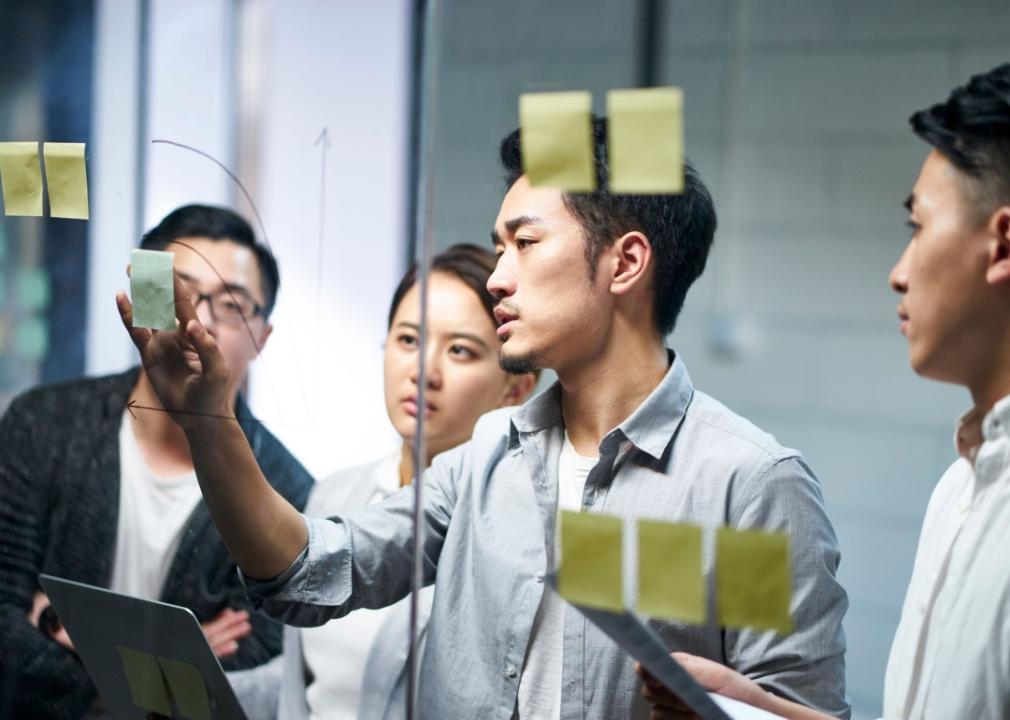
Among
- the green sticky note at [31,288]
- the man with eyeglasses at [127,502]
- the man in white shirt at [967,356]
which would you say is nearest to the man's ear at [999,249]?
the man in white shirt at [967,356]

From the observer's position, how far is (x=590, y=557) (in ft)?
2.87

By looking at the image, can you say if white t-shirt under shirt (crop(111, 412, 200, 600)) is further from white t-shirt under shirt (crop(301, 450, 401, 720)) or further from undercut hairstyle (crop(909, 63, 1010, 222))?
undercut hairstyle (crop(909, 63, 1010, 222))

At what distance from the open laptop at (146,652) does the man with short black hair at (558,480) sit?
0.10m

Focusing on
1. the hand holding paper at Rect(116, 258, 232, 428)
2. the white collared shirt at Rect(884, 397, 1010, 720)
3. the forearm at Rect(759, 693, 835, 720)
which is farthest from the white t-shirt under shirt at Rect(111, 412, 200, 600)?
the white collared shirt at Rect(884, 397, 1010, 720)

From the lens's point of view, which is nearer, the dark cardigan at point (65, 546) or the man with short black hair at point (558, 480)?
the man with short black hair at point (558, 480)

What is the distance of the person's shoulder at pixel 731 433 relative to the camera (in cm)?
101

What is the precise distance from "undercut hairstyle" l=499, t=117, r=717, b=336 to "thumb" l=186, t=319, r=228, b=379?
13.3 inches

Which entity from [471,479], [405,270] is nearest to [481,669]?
[471,479]

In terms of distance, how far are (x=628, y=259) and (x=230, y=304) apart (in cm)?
51

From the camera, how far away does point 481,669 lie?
1.08 m

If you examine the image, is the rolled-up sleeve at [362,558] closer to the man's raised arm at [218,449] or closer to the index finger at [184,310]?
the man's raised arm at [218,449]

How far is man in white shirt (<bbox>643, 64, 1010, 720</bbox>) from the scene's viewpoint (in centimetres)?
80

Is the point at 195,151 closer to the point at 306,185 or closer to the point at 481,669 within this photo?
the point at 306,185

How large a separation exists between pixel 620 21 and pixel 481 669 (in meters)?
1.22
